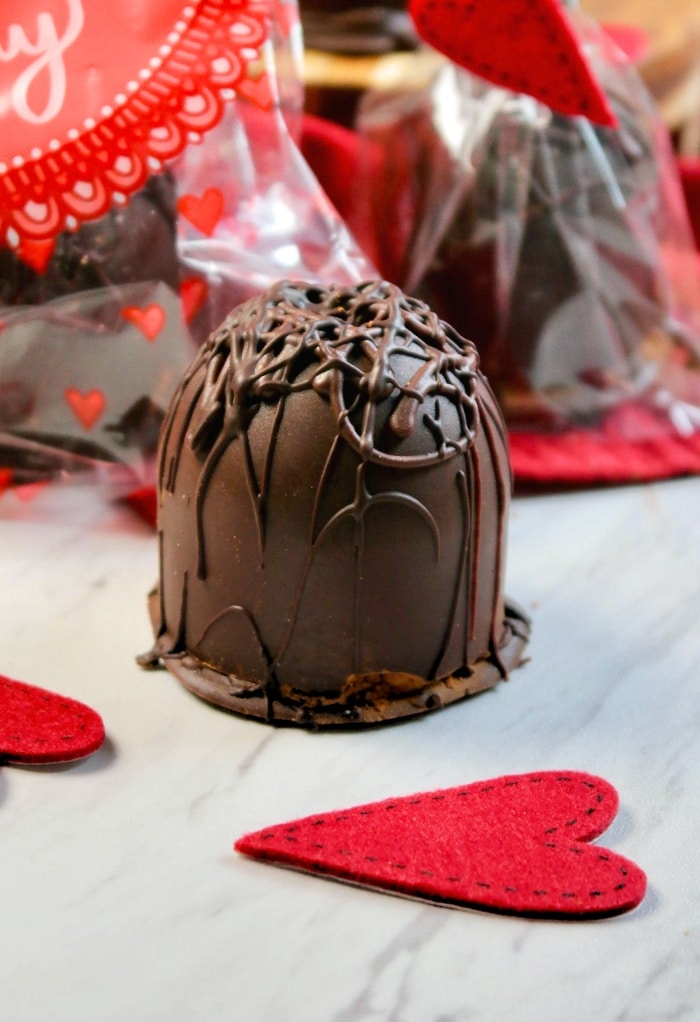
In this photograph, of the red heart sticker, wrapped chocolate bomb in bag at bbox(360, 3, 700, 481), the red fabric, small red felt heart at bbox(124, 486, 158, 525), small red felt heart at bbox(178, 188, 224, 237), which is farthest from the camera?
the red fabric

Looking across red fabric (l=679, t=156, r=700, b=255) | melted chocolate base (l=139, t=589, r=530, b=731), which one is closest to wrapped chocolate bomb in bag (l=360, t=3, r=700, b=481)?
red fabric (l=679, t=156, r=700, b=255)

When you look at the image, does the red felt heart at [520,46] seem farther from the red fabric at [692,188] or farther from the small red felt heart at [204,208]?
the red fabric at [692,188]

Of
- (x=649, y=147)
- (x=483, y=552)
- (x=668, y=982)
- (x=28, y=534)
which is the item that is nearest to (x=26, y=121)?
(x=28, y=534)

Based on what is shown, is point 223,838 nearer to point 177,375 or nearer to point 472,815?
point 472,815

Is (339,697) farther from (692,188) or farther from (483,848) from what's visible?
(692,188)

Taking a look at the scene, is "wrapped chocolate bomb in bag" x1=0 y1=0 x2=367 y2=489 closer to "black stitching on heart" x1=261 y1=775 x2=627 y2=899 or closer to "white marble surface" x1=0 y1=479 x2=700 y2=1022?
"white marble surface" x1=0 y1=479 x2=700 y2=1022

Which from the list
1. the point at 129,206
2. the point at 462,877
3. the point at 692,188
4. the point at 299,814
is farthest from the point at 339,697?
the point at 692,188

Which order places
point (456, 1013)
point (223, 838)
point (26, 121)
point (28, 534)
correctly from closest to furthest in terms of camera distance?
point (456, 1013) → point (223, 838) → point (26, 121) → point (28, 534)

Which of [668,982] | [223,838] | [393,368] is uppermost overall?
[393,368]
